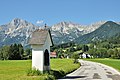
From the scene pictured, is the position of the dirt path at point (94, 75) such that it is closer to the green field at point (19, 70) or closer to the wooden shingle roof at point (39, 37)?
the green field at point (19, 70)

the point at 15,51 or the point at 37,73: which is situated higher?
the point at 15,51

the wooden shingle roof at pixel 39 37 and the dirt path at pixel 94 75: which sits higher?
the wooden shingle roof at pixel 39 37

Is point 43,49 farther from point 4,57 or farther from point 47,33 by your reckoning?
point 4,57

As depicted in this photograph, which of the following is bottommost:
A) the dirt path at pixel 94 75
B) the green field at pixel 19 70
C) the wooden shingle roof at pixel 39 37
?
the dirt path at pixel 94 75

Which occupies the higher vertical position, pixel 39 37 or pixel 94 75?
pixel 39 37

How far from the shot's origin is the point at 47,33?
1416 inches

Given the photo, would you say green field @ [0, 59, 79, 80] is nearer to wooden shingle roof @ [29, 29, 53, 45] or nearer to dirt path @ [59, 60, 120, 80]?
dirt path @ [59, 60, 120, 80]

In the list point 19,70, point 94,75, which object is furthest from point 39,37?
point 19,70

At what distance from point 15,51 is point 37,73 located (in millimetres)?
122546

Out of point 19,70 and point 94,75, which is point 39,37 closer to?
point 94,75

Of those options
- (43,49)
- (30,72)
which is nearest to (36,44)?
(43,49)

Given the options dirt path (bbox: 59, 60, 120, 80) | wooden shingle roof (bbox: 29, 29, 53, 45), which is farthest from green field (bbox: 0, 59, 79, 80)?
wooden shingle roof (bbox: 29, 29, 53, 45)

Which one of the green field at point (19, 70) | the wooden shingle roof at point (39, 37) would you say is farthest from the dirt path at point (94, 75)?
the wooden shingle roof at point (39, 37)

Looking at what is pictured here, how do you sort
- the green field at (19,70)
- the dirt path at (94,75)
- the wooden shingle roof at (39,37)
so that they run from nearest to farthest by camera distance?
the green field at (19,70) → the wooden shingle roof at (39,37) → the dirt path at (94,75)
